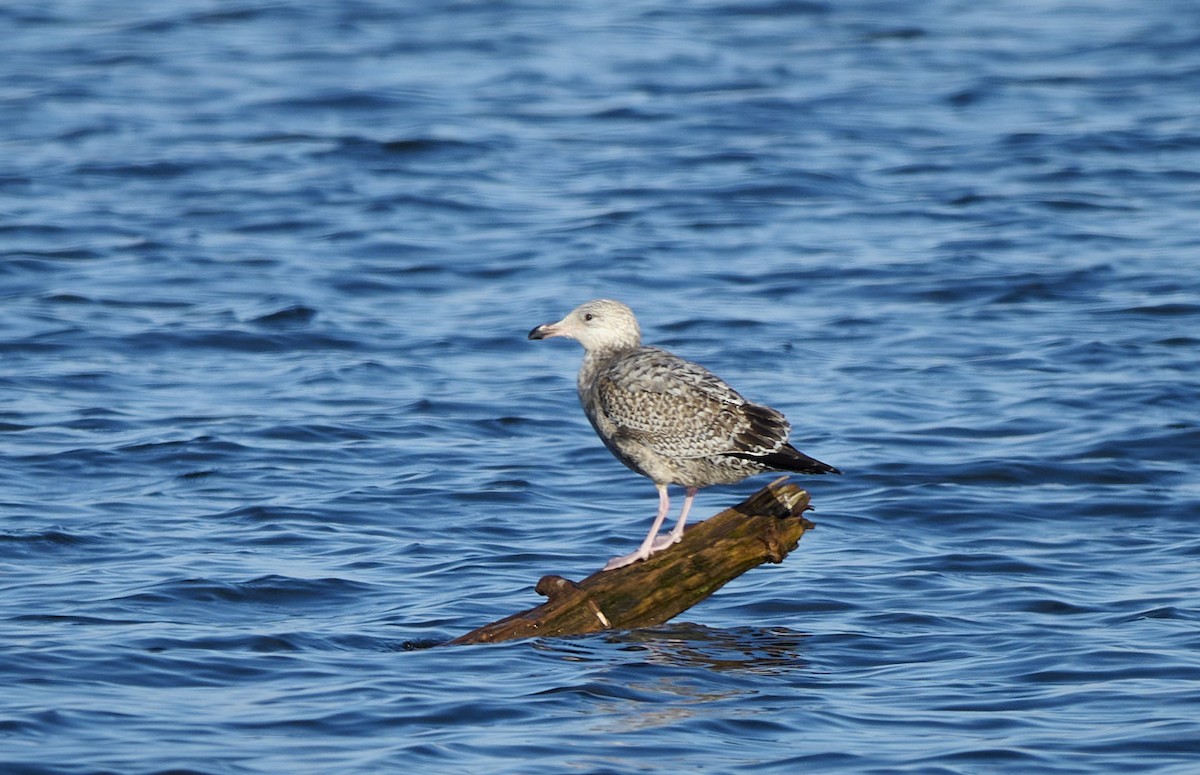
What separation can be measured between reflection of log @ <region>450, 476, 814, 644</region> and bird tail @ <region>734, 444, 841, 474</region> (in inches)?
4.1

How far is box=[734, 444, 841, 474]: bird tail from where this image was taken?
8727mm

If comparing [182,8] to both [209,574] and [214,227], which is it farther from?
[209,574]

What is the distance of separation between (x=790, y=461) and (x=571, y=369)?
8.41 meters

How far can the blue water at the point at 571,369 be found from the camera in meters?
8.84

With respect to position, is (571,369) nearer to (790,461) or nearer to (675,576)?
(675,576)

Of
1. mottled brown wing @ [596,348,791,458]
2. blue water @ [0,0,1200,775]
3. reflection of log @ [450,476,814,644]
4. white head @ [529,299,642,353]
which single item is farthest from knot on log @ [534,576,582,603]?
white head @ [529,299,642,353]

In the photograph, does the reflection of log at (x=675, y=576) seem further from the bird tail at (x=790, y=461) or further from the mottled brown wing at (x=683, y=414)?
the mottled brown wing at (x=683, y=414)

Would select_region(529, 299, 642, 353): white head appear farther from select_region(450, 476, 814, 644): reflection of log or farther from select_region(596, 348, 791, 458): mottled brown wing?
select_region(450, 476, 814, 644): reflection of log

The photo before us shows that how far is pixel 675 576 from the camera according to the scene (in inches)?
351

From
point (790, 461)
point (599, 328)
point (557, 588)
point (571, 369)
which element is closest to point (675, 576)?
point (557, 588)

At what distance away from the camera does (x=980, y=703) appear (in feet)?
29.5

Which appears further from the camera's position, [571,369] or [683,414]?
[571,369]

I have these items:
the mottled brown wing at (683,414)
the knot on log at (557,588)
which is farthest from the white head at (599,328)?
the knot on log at (557,588)

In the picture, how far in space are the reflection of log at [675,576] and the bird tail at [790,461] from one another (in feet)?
0.34
